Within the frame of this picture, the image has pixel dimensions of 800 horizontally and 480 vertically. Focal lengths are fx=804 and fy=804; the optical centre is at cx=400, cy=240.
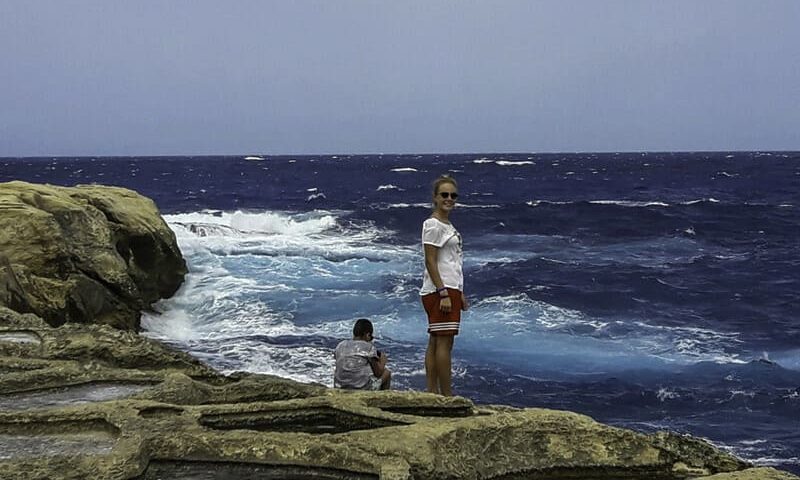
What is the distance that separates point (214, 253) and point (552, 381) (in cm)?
1234

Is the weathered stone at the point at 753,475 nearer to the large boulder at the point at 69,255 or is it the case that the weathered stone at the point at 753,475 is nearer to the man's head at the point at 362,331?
the man's head at the point at 362,331

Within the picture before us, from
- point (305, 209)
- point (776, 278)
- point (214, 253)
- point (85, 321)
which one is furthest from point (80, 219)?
point (305, 209)

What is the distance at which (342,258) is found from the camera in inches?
830

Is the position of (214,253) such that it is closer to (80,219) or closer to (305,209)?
(80,219)

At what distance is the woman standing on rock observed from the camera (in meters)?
5.29

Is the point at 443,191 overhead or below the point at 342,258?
overhead

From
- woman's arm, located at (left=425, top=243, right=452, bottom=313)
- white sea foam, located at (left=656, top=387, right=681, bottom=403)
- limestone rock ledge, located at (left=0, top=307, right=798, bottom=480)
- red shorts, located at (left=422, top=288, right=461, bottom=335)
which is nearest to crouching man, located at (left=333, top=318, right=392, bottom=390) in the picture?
red shorts, located at (left=422, top=288, right=461, bottom=335)

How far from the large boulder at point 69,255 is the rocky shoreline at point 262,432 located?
11.3 ft

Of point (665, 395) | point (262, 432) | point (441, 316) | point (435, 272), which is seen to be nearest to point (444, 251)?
point (435, 272)

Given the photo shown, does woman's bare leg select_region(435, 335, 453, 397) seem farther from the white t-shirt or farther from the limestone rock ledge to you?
the limestone rock ledge

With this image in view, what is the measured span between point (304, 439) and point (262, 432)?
0.28 metres

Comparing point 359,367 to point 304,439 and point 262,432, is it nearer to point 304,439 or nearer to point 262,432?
point 262,432

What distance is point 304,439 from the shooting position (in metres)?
3.49

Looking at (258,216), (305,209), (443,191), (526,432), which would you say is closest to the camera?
(526,432)
